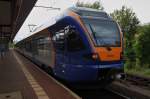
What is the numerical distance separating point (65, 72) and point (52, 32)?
3.21m

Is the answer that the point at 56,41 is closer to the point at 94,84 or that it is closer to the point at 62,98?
the point at 94,84

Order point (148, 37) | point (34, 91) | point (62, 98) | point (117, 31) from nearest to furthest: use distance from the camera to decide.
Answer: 1. point (62, 98)
2. point (34, 91)
3. point (117, 31)
4. point (148, 37)

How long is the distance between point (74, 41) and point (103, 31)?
4.01 ft

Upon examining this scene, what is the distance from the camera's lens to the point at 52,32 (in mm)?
14695

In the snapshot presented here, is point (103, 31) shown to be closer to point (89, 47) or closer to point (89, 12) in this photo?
point (89, 47)

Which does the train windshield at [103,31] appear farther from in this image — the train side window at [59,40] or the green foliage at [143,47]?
the green foliage at [143,47]

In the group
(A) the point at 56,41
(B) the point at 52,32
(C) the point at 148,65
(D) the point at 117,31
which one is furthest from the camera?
(C) the point at 148,65

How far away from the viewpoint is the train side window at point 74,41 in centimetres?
1119

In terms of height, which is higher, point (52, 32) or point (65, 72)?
point (52, 32)

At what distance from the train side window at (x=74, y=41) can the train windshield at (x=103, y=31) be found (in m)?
0.52

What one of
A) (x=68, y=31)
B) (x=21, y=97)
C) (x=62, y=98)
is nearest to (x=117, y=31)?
(x=68, y=31)

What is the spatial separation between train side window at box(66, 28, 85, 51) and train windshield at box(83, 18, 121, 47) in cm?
52

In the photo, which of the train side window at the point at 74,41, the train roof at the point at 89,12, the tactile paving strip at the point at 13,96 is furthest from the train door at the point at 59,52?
the tactile paving strip at the point at 13,96

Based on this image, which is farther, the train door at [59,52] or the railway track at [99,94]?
the train door at [59,52]
